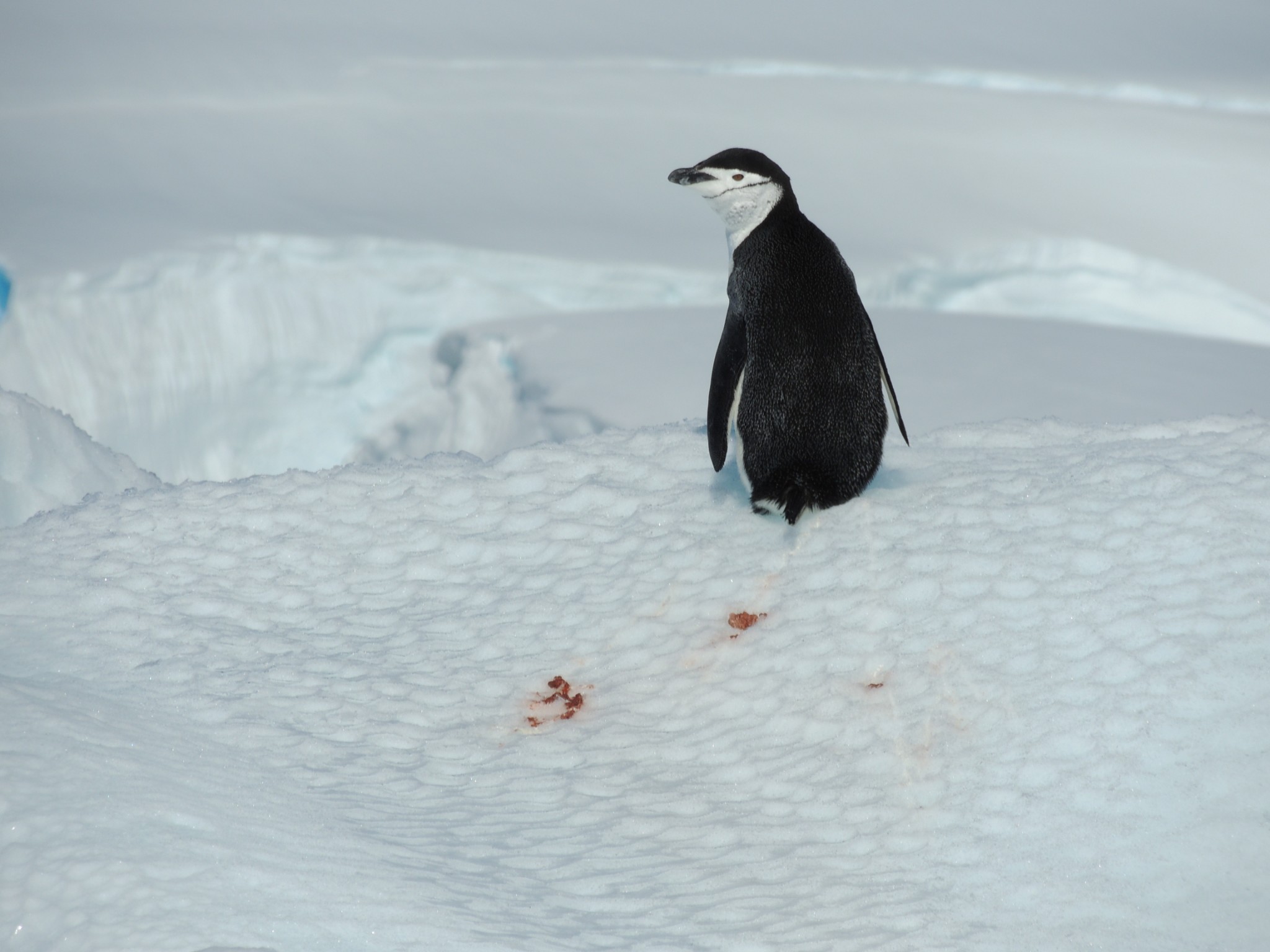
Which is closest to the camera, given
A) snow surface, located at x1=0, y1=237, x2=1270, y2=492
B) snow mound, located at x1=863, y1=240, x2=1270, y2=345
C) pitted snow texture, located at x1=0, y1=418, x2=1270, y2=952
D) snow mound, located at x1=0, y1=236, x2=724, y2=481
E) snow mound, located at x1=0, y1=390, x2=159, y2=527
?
pitted snow texture, located at x1=0, y1=418, x2=1270, y2=952

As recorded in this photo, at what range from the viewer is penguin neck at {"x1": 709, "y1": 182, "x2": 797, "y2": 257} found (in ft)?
7.09

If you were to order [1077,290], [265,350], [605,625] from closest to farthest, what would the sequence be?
[605,625] → [265,350] → [1077,290]

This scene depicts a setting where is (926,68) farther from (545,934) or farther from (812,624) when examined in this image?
(545,934)

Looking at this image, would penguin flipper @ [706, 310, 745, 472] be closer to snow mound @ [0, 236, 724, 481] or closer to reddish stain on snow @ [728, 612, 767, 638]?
reddish stain on snow @ [728, 612, 767, 638]

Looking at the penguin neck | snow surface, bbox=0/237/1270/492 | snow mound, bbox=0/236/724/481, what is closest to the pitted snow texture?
the penguin neck

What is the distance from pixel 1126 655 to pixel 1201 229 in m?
4.28

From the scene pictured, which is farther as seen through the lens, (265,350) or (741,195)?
(265,350)

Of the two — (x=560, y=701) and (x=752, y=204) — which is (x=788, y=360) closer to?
(x=752, y=204)

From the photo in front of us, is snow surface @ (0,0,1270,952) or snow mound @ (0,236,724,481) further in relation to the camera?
snow mound @ (0,236,724,481)

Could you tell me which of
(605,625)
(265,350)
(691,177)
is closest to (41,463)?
(605,625)

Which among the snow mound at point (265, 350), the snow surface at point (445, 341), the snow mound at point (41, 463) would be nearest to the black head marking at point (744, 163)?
the snow mound at point (41, 463)

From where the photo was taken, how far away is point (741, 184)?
2.15 meters

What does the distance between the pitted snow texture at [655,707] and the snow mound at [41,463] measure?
55 cm

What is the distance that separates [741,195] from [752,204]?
1.1 inches
